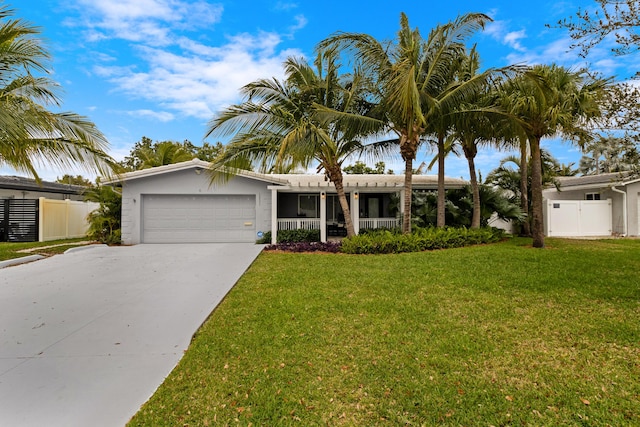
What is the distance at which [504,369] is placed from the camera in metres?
3.17

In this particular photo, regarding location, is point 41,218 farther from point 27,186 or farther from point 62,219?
point 27,186

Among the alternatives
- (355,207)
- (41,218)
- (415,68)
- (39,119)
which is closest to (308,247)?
(355,207)

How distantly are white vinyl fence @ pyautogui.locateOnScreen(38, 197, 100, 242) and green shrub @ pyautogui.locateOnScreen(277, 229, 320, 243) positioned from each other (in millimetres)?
10767

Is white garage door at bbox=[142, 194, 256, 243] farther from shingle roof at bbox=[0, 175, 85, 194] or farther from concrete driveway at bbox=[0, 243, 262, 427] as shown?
shingle roof at bbox=[0, 175, 85, 194]

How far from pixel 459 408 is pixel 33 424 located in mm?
3339

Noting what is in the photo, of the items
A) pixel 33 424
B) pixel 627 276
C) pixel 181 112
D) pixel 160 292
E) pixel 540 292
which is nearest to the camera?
pixel 33 424

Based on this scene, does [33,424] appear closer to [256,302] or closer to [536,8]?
[256,302]

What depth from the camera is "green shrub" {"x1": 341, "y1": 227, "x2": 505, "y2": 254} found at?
10578 mm

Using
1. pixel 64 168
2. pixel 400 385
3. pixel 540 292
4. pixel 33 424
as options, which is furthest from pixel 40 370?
pixel 540 292

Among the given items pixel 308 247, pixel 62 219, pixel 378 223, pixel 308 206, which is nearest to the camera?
pixel 308 247

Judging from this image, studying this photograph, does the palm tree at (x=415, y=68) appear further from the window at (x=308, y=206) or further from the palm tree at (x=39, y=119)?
the palm tree at (x=39, y=119)

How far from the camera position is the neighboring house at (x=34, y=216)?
14.1 metres

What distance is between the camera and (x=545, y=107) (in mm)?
9734

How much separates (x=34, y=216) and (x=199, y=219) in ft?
24.4
